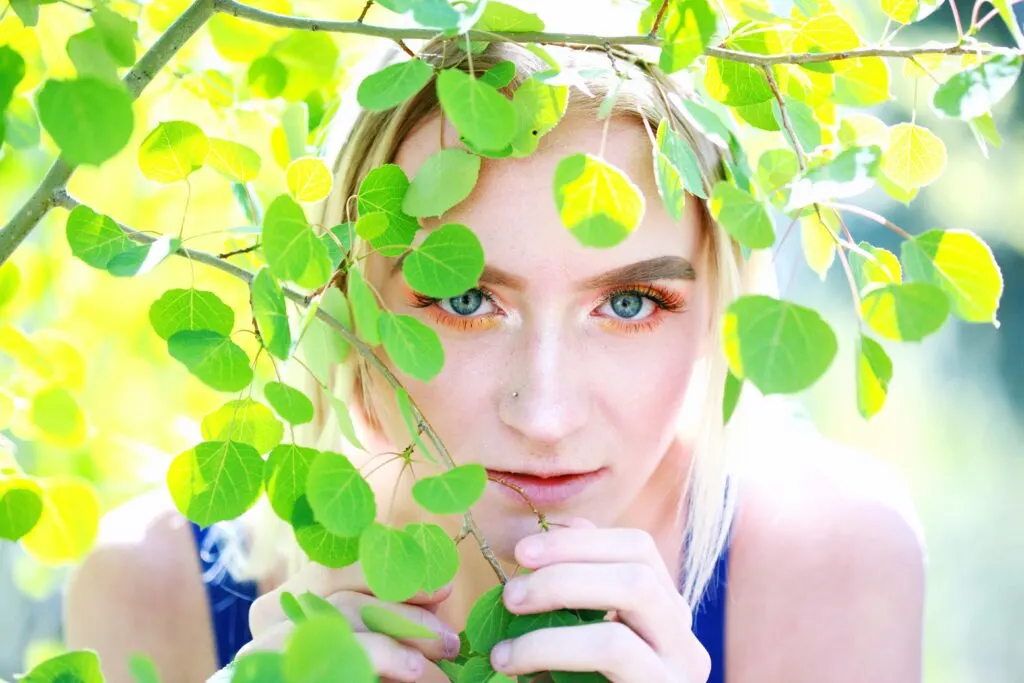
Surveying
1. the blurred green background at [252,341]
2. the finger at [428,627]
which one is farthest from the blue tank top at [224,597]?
the finger at [428,627]

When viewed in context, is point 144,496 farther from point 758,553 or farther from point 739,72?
point 739,72

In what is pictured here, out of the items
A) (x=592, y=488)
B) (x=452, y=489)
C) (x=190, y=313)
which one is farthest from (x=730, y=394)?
(x=592, y=488)

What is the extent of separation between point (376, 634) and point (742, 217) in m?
0.52

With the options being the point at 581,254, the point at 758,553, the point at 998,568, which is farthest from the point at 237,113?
the point at 998,568

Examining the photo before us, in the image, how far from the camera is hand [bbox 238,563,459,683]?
935 millimetres

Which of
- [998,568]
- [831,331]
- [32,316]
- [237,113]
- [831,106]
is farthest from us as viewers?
[998,568]

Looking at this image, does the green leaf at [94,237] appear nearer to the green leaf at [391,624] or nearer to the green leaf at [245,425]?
the green leaf at [245,425]

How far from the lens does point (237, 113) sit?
4.14ft

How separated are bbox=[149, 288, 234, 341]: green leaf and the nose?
38cm

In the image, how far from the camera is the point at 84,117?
1.84 ft

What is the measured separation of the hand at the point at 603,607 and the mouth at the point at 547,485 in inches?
6.9

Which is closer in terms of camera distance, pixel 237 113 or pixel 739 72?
pixel 739 72

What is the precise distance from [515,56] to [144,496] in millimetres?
1485

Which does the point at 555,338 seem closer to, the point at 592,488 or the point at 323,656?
the point at 592,488
